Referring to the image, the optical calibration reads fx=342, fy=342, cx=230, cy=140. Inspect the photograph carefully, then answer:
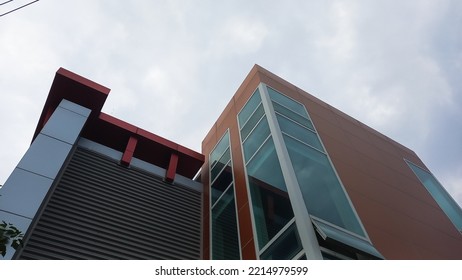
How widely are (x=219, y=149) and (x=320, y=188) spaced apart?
18.3ft

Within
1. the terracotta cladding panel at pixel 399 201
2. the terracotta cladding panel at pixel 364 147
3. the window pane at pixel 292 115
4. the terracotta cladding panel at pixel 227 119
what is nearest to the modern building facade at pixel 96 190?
the terracotta cladding panel at pixel 227 119

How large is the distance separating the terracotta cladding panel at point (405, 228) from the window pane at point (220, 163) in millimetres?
4493

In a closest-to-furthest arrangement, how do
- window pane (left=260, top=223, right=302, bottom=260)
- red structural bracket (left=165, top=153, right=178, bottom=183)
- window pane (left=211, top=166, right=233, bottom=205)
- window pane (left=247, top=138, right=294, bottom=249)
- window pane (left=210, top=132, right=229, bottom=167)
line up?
window pane (left=260, top=223, right=302, bottom=260) < window pane (left=247, top=138, right=294, bottom=249) < window pane (left=211, top=166, right=233, bottom=205) < red structural bracket (left=165, top=153, right=178, bottom=183) < window pane (left=210, top=132, right=229, bottom=167)

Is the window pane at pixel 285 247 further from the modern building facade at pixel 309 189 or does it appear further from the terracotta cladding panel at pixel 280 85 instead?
the terracotta cladding panel at pixel 280 85

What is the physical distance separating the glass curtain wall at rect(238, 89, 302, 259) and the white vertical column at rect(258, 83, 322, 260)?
0.15 meters

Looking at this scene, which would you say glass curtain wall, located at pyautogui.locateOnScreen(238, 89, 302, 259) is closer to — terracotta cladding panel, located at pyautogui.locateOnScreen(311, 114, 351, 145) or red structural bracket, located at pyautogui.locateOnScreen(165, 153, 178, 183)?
terracotta cladding panel, located at pyautogui.locateOnScreen(311, 114, 351, 145)

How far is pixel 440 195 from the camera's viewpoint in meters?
12.7

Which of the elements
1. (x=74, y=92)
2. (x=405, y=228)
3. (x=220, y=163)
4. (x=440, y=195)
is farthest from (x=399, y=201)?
(x=74, y=92)

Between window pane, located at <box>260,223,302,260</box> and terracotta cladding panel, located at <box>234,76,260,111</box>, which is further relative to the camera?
terracotta cladding panel, located at <box>234,76,260,111</box>

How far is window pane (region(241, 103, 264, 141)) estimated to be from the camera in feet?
35.7

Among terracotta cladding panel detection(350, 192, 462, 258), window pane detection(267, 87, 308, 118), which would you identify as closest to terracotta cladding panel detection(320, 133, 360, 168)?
window pane detection(267, 87, 308, 118)

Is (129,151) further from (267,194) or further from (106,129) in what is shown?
(267,194)

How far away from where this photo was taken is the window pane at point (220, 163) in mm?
11810

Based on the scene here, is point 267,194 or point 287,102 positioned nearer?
point 267,194
